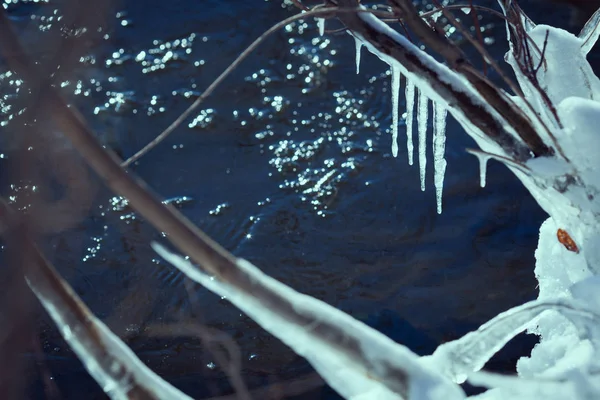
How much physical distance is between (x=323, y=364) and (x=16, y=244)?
2.11 feet

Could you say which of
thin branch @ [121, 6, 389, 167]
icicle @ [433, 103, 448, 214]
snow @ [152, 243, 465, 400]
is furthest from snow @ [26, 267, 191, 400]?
icicle @ [433, 103, 448, 214]

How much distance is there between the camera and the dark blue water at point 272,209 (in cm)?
362

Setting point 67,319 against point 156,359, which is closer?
point 67,319

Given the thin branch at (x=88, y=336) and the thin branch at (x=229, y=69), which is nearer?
the thin branch at (x=88, y=336)

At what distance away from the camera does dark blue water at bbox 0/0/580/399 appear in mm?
3615

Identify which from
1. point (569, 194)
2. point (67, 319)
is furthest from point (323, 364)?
point (569, 194)

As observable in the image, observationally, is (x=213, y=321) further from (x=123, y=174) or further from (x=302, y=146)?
(x=123, y=174)

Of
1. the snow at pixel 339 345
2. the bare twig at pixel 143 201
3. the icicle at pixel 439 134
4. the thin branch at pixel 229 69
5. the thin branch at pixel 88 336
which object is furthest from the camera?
the icicle at pixel 439 134

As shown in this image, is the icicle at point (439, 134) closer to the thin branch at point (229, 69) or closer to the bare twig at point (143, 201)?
the thin branch at point (229, 69)

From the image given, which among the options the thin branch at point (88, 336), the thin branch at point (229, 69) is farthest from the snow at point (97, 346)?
the thin branch at point (229, 69)

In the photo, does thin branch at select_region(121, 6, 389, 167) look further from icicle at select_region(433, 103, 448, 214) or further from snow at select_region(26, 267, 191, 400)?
icicle at select_region(433, 103, 448, 214)

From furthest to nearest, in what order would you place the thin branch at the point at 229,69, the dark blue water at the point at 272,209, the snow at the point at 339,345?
the dark blue water at the point at 272,209, the thin branch at the point at 229,69, the snow at the point at 339,345

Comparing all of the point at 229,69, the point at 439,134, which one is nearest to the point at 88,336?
the point at 229,69

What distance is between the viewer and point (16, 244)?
590 millimetres
